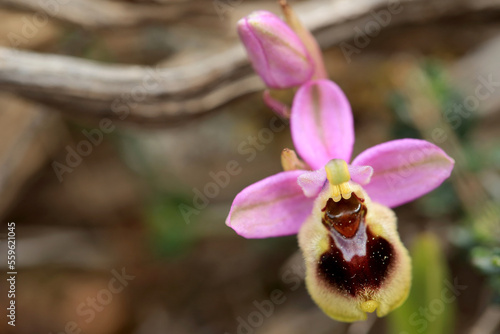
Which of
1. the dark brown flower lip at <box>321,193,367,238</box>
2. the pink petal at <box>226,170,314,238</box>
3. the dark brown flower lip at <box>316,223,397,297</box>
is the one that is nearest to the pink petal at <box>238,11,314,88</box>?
the pink petal at <box>226,170,314,238</box>

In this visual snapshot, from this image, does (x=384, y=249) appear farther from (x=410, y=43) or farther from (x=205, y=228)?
(x=410, y=43)

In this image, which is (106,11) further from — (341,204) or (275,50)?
(341,204)

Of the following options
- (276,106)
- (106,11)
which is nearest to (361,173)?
(276,106)

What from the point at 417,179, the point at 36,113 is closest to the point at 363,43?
the point at 417,179

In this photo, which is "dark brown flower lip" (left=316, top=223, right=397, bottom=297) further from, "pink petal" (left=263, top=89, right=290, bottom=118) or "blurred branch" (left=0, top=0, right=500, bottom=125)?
"blurred branch" (left=0, top=0, right=500, bottom=125)

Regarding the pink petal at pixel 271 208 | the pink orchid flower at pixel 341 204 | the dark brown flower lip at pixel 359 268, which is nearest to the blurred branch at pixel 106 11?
the pink orchid flower at pixel 341 204

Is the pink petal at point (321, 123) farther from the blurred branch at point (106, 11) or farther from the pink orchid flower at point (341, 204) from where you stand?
the blurred branch at point (106, 11)
